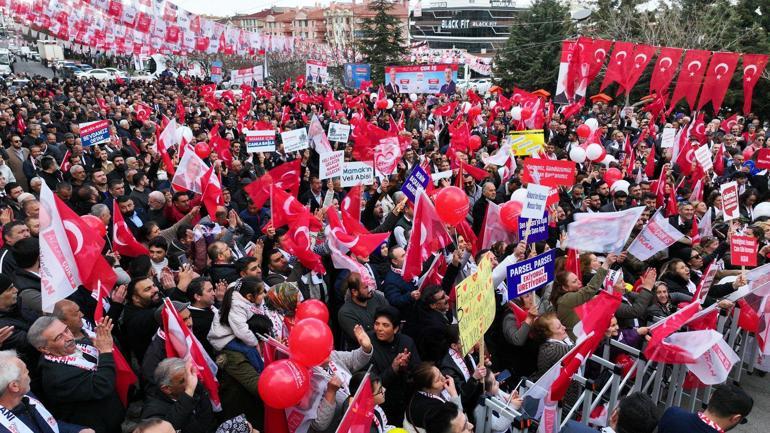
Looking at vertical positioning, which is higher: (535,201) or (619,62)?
(619,62)

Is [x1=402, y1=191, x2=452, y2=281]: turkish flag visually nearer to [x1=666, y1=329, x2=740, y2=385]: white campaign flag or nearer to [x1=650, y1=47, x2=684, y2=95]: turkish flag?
[x1=666, y1=329, x2=740, y2=385]: white campaign flag

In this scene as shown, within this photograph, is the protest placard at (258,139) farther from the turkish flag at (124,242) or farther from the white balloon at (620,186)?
the white balloon at (620,186)

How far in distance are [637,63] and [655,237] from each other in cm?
1453

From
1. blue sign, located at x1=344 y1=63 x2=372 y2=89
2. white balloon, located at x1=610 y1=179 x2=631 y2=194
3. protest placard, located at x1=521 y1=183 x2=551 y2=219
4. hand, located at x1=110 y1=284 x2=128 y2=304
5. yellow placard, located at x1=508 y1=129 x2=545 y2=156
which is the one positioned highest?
protest placard, located at x1=521 y1=183 x2=551 y2=219

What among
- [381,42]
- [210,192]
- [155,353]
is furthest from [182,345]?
[381,42]

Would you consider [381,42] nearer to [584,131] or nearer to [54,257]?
[584,131]

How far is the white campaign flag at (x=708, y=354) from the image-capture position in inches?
173

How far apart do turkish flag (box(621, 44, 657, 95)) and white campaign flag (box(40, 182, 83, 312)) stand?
18383 millimetres

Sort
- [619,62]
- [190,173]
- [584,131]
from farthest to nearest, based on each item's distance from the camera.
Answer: [619,62]
[584,131]
[190,173]

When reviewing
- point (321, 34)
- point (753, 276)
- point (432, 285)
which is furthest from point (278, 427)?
point (321, 34)

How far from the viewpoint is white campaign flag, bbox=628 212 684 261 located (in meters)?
6.11

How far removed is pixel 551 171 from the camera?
25.2ft

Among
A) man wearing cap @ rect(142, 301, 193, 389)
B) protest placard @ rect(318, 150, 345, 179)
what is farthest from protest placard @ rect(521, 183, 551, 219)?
man wearing cap @ rect(142, 301, 193, 389)

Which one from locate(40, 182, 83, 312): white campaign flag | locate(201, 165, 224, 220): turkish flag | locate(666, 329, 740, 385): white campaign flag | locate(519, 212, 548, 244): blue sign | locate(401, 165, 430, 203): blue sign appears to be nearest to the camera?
locate(40, 182, 83, 312): white campaign flag
